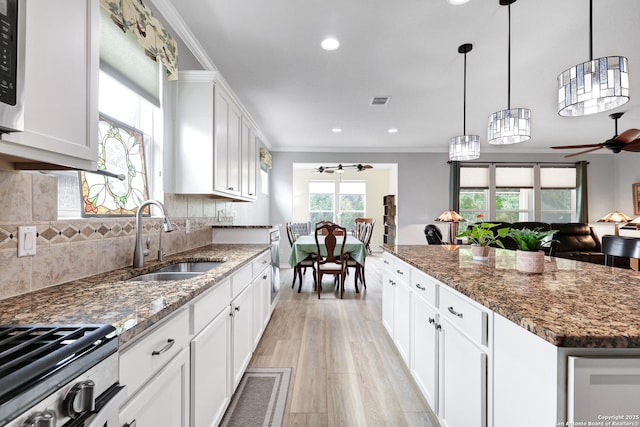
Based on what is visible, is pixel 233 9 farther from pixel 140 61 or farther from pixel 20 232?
pixel 20 232

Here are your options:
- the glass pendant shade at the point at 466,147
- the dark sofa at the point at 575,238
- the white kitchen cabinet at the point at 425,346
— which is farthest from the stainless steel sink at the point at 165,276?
the dark sofa at the point at 575,238

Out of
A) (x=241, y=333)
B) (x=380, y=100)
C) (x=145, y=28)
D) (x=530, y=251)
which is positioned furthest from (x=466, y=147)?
(x=145, y=28)

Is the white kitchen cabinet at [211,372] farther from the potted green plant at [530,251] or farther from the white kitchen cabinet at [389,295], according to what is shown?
the potted green plant at [530,251]

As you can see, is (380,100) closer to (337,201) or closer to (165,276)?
(165,276)

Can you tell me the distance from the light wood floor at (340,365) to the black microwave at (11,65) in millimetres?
1810

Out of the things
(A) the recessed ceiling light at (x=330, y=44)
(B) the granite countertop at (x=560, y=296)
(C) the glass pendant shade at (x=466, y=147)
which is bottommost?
(B) the granite countertop at (x=560, y=296)

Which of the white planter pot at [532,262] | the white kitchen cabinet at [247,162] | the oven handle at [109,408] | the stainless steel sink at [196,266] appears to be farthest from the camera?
the white kitchen cabinet at [247,162]

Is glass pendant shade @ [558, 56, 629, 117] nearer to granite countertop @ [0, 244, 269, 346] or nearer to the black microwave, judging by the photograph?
granite countertop @ [0, 244, 269, 346]

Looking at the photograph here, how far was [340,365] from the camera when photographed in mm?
2395

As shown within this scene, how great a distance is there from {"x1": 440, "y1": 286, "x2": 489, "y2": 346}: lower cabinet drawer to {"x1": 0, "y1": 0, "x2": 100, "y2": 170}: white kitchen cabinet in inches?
60.6

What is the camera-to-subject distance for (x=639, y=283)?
136 centimetres

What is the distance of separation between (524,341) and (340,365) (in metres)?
1.74

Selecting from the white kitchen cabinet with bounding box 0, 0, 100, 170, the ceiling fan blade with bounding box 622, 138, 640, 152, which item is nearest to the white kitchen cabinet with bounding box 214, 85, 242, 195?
the white kitchen cabinet with bounding box 0, 0, 100, 170

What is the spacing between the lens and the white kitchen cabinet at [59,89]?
870 mm
